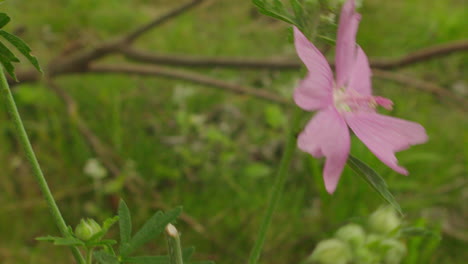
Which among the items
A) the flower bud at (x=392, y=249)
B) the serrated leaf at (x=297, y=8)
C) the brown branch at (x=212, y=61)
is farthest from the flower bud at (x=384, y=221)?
the brown branch at (x=212, y=61)

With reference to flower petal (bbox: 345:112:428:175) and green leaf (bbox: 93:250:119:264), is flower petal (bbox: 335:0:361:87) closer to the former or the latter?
flower petal (bbox: 345:112:428:175)

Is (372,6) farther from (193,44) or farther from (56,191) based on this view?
(56,191)

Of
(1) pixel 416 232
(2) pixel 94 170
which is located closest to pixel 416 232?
(1) pixel 416 232

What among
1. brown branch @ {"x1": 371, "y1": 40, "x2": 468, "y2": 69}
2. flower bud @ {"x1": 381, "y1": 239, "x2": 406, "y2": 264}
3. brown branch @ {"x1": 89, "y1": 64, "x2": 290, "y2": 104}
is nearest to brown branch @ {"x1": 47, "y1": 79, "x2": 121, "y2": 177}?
brown branch @ {"x1": 89, "y1": 64, "x2": 290, "y2": 104}

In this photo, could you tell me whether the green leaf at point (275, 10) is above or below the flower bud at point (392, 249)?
above

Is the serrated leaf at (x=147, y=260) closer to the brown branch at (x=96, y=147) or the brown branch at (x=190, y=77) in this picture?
the brown branch at (x=96, y=147)

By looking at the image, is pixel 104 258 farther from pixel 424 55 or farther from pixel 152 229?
pixel 424 55
